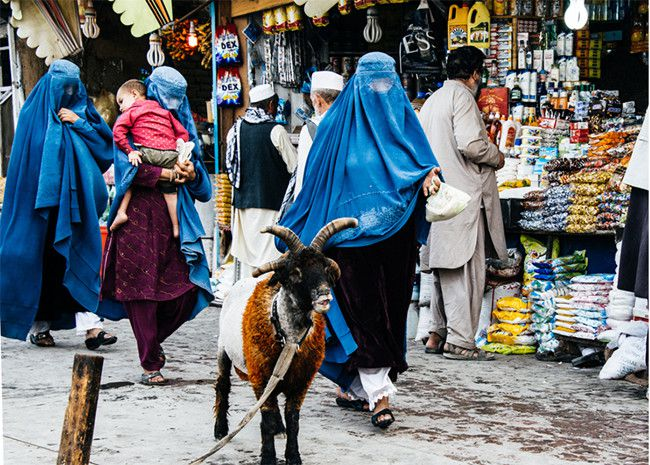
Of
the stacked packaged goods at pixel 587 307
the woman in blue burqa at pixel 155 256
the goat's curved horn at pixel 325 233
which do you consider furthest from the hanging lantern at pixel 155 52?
the goat's curved horn at pixel 325 233

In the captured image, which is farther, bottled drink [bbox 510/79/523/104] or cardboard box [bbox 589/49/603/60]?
cardboard box [bbox 589/49/603/60]

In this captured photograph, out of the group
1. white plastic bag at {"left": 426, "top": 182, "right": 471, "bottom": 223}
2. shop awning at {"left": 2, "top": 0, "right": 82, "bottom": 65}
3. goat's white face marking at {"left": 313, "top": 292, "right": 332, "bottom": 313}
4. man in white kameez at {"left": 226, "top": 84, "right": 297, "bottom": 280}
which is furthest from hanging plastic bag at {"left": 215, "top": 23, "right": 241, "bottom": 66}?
goat's white face marking at {"left": 313, "top": 292, "right": 332, "bottom": 313}

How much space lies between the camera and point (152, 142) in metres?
6.88

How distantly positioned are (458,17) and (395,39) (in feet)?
6.20

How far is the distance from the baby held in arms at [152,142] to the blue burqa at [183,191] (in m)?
0.05

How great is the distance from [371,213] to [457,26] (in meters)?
3.64

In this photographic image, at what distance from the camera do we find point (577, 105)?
27.9 ft

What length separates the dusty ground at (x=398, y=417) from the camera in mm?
5035

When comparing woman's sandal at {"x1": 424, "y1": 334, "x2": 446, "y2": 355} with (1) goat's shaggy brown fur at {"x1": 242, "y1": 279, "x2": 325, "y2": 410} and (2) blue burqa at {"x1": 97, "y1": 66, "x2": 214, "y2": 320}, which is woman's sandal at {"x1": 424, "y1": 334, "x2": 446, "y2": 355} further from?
(1) goat's shaggy brown fur at {"x1": 242, "y1": 279, "x2": 325, "y2": 410}

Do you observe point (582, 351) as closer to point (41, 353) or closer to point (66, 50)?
point (41, 353)

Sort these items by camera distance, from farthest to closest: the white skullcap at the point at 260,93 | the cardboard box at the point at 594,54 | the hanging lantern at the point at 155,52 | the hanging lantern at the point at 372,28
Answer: the hanging lantern at the point at 155,52
the white skullcap at the point at 260,93
the hanging lantern at the point at 372,28
the cardboard box at the point at 594,54

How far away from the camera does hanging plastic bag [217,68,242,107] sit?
1085 cm

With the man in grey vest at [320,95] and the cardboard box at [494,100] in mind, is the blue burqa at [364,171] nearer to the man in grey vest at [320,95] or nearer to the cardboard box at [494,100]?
the man in grey vest at [320,95]

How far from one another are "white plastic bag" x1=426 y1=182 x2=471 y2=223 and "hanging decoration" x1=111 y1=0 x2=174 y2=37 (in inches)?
205
